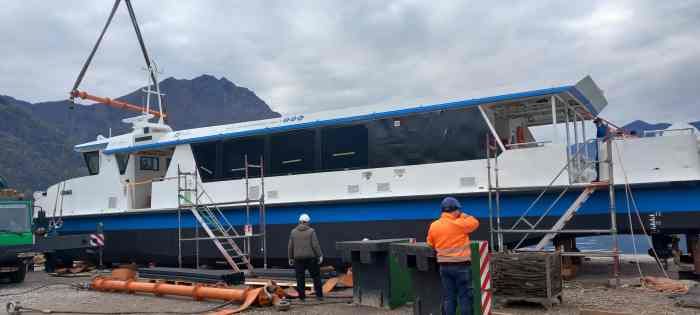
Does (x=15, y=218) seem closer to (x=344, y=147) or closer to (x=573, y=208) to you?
(x=344, y=147)

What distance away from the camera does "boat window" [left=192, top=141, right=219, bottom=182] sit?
12.1 m

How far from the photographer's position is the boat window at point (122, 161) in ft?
44.3

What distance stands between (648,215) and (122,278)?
8502mm

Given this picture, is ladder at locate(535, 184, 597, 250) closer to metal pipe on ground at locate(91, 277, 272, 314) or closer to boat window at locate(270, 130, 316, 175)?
metal pipe on ground at locate(91, 277, 272, 314)

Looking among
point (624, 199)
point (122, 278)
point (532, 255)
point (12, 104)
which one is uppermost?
point (12, 104)

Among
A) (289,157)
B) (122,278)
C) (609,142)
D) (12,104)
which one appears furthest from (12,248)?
(12,104)

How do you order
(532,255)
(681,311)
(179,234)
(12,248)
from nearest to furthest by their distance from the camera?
(681,311) → (532,255) → (12,248) → (179,234)

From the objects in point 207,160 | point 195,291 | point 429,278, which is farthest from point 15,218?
point 429,278

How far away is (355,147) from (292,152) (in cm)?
142

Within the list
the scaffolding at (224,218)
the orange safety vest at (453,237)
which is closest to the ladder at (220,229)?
the scaffolding at (224,218)

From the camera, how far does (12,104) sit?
6331cm

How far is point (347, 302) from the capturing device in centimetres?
749

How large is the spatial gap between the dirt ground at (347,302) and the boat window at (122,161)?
12.2 ft

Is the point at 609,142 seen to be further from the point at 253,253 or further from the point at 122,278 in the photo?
the point at 122,278
